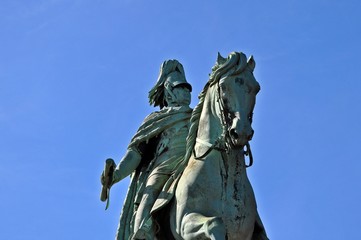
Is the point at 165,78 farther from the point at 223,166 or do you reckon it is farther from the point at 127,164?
the point at 223,166

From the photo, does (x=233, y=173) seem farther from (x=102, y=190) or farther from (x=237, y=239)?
(x=102, y=190)

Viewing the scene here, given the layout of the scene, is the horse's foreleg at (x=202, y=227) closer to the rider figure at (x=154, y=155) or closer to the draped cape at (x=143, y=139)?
the rider figure at (x=154, y=155)

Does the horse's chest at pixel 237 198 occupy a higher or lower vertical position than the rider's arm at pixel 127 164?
lower

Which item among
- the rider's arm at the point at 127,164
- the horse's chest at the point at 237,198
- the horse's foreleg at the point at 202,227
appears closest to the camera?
the horse's foreleg at the point at 202,227

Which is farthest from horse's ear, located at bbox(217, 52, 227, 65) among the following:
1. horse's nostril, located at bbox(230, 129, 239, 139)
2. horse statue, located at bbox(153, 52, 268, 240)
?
horse's nostril, located at bbox(230, 129, 239, 139)

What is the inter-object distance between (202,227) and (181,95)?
3.01m

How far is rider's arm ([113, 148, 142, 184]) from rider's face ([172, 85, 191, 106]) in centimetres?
94

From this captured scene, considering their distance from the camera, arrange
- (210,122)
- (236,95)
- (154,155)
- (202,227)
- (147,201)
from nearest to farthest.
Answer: (202,227) < (236,95) < (210,122) < (147,201) < (154,155)

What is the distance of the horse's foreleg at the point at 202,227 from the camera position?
1431 centimetres

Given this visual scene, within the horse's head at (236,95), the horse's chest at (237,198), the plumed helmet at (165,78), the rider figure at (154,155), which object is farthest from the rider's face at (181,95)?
the horse's chest at (237,198)

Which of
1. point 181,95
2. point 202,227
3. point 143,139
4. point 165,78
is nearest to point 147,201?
point 143,139

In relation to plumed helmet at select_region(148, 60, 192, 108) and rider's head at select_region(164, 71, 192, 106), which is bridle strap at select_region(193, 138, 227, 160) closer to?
rider's head at select_region(164, 71, 192, 106)

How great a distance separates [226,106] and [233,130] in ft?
1.14

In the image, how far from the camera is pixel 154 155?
16.6 metres
